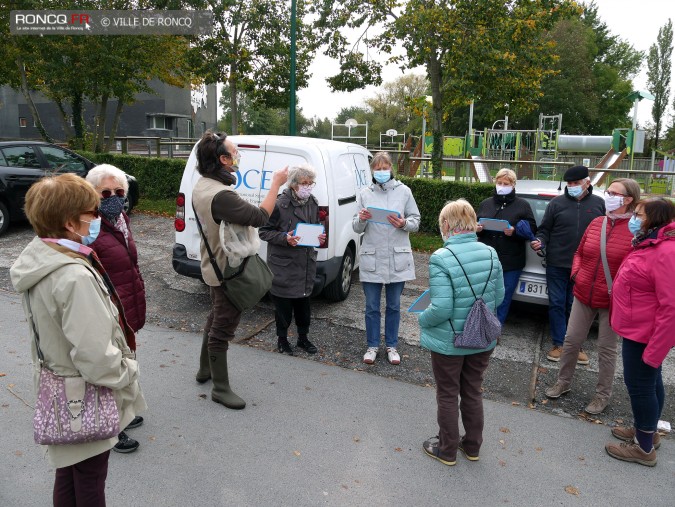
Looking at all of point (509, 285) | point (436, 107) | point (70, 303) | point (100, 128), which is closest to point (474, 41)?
point (436, 107)

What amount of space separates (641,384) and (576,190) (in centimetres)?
205

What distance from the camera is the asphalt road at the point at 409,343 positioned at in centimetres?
448

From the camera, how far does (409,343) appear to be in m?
5.58

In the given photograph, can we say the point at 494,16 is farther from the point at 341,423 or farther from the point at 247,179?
the point at 341,423

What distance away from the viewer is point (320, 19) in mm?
14055

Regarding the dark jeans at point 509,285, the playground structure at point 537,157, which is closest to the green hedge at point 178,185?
the playground structure at point 537,157

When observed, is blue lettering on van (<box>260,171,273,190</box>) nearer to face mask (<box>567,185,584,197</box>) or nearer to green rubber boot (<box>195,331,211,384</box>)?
green rubber boot (<box>195,331,211,384</box>)

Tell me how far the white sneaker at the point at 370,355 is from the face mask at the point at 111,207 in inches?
100

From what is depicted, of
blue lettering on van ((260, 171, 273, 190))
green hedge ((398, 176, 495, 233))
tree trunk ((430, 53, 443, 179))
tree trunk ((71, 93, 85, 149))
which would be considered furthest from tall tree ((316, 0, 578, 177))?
tree trunk ((71, 93, 85, 149))

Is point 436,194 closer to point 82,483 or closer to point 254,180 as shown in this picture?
point 254,180

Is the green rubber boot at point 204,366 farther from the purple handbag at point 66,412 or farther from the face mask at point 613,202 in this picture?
the face mask at point 613,202

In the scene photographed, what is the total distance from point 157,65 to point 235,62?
2.63 m

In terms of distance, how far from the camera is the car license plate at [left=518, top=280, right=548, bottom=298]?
18.3 ft

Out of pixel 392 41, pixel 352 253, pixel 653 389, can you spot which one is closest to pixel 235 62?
pixel 392 41
